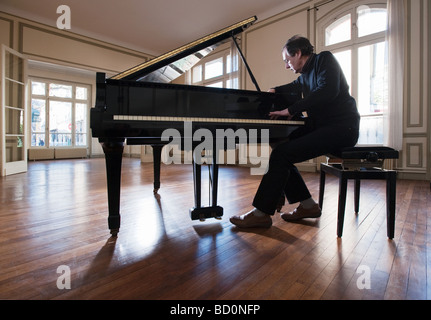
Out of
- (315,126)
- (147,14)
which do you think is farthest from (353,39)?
(147,14)

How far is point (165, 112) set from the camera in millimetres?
1504

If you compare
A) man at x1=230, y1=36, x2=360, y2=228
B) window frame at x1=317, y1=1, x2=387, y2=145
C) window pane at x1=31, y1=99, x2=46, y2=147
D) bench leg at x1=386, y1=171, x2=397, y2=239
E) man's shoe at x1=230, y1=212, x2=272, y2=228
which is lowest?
man's shoe at x1=230, y1=212, x2=272, y2=228

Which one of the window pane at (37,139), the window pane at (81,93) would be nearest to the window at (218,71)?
the window pane at (81,93)

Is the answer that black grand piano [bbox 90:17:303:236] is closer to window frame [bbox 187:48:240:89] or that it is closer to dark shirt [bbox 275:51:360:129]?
dark shirt [bbox 275:51:360:129]

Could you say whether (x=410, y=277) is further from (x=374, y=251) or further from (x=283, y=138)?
(x=283, y=138)

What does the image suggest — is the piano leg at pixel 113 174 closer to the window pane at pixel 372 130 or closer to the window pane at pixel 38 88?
the window pane at pixel 372 130

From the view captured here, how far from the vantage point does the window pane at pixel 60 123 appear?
902 centimetres

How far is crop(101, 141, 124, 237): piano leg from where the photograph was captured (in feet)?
4.68

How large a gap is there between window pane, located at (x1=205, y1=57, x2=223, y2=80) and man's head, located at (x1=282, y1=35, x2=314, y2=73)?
5.41 meters

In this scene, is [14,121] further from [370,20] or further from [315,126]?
[370,20]

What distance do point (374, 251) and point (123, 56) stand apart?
8211mm

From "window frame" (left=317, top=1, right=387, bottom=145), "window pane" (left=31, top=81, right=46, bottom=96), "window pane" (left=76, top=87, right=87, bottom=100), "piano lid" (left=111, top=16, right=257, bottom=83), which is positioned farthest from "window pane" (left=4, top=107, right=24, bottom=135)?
"window frame" (left=317, top=1, right=387, bottom=145)

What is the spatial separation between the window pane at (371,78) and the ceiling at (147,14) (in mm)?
1829
